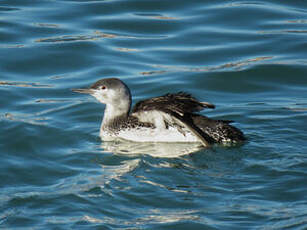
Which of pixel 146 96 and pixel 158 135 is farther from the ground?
pixel 146 96

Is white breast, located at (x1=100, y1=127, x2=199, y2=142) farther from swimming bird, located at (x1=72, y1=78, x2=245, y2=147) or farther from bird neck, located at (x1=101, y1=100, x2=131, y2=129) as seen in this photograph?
bird neck, located at (x1=101, y1=100, x2=131, y2=129)

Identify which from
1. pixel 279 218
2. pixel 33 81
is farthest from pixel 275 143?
pixel 33 81

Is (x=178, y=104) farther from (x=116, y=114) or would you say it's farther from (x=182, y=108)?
(x=116, y=114)

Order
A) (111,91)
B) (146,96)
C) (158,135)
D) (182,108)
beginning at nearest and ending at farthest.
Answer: (182,108) → (158,135) → (111,91) → (146,96)

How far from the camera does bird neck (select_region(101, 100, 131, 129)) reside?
10.6 meters

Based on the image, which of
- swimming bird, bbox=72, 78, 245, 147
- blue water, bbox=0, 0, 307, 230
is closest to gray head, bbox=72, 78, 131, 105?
swimming bird, bbox=72, 78, 245, 147

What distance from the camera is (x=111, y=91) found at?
1062 centimetres

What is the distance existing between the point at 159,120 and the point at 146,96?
7.91ft

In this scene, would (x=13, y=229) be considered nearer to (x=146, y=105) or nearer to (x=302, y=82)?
(x=146, y=105)

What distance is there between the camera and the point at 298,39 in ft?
48.4

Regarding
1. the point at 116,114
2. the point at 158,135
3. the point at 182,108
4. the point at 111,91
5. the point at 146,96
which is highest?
the point at 111,91

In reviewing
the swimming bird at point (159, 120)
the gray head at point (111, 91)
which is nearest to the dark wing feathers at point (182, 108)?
the swimming bird at point (159, 120)

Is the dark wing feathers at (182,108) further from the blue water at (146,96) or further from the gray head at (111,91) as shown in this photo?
the gray head at (111,91)

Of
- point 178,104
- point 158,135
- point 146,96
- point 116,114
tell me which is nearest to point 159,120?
point 158,135
